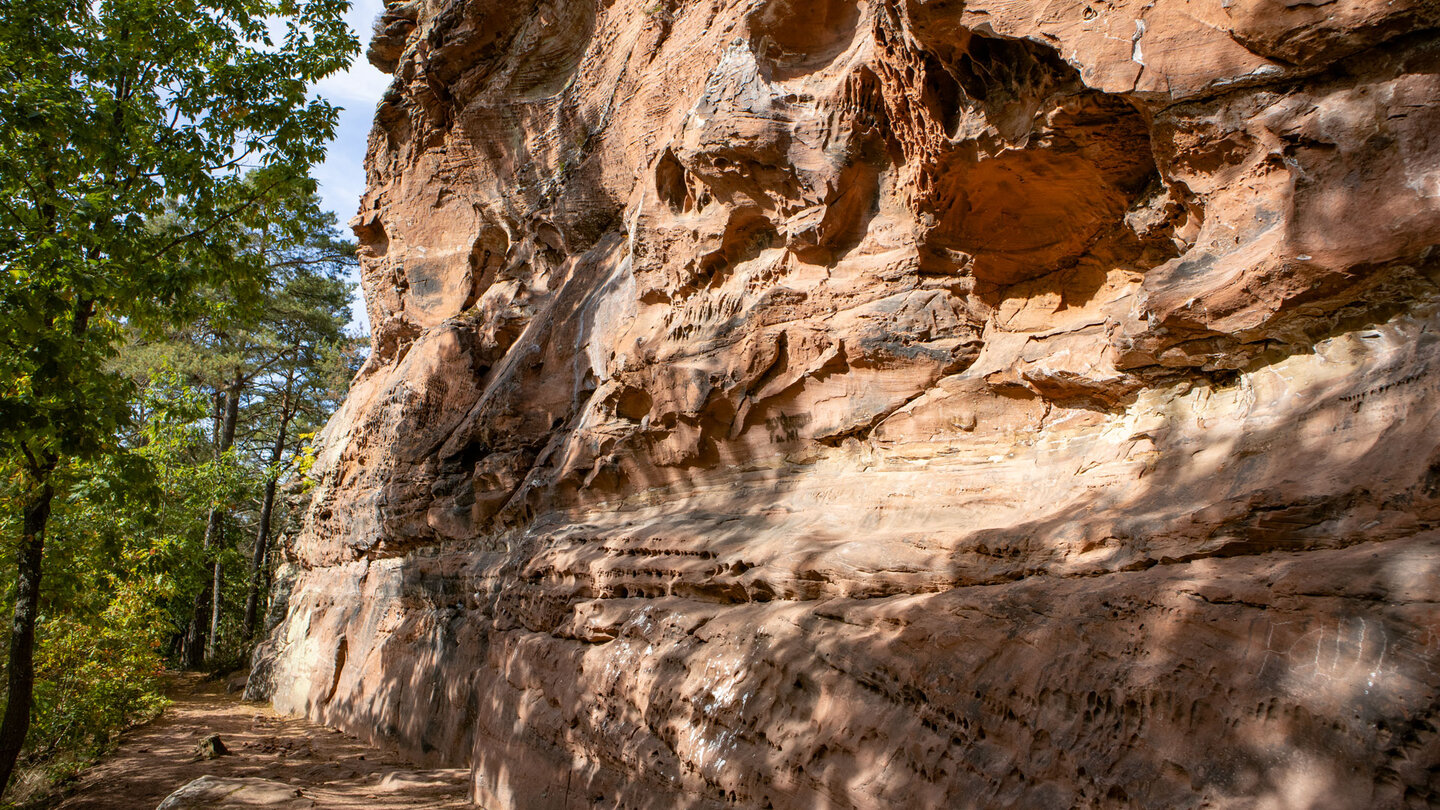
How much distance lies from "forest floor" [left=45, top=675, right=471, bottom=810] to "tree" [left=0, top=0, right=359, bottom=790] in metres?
2.02

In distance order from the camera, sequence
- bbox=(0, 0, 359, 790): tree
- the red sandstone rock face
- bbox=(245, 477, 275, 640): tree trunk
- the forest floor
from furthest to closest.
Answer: bbox=(245, 477, 275, 640): tree trunk → the forest floor → bbox=(0, 0, 359, 790): tree → the red sandstone rock face

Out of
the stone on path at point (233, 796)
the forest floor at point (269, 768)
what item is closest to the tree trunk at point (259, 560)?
the forest floor at point (269, 768)

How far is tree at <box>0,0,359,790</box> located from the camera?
5.61 meters

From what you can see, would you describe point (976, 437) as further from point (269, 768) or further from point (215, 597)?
point (215, 597)

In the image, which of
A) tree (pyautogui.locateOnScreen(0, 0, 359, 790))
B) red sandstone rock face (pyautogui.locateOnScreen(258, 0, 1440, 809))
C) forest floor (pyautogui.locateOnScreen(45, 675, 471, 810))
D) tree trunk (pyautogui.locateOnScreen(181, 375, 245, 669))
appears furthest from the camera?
tree trunk (pyautogui.locateOnScreen(181, 375, 245, 669))

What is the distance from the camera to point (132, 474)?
6.59 meters

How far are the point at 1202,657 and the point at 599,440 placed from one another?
5859mm

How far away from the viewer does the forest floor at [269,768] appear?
739 centimetres

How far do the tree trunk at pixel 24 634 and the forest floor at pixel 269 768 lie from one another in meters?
1.26

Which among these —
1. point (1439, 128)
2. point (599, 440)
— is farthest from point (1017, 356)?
point (599, 440)

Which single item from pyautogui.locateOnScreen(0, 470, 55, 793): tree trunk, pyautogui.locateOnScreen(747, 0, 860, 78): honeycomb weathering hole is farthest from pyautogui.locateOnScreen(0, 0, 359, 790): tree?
pyautogui.locateOnScreen(747, 0, 860, 78): honeycomb weathering hole

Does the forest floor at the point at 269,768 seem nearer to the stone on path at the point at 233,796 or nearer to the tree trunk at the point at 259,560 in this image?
the stone on path at the point at 233,796

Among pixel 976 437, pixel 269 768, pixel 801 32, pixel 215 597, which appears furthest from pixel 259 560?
pixel 976 437

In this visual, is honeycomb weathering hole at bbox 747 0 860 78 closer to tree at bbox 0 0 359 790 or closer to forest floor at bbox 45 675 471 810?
tree at bbox 0 0 359 790
